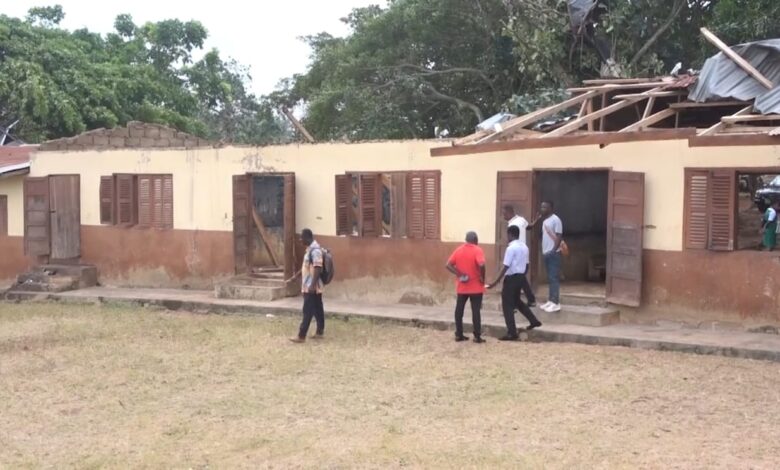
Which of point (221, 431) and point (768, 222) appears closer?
point (221, 431)

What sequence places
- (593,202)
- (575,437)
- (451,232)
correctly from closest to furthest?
(575,437), (451,232), (593,202)

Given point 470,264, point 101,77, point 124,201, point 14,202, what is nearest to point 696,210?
point 470,264

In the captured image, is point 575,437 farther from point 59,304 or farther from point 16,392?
point 59,304

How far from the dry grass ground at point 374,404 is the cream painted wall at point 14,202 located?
6.62m

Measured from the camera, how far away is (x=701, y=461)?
5879 millimetres

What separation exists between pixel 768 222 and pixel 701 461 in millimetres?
8081

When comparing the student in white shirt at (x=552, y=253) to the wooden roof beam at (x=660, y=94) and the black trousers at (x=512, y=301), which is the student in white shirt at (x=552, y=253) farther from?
the wooden roof beam at (x=660, y=94)

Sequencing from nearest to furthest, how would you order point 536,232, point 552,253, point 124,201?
point 552,253 < point 536,232 < point 124,201

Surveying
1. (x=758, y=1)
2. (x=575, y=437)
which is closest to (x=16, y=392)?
(x=575, y=437)

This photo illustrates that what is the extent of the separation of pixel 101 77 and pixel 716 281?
18928mm

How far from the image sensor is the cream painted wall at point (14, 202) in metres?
17.4

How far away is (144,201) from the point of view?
16.1 metres

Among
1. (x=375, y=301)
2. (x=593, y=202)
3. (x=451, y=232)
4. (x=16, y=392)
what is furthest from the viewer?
(x=593, y=202)

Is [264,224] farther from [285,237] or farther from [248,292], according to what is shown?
[285,237]
